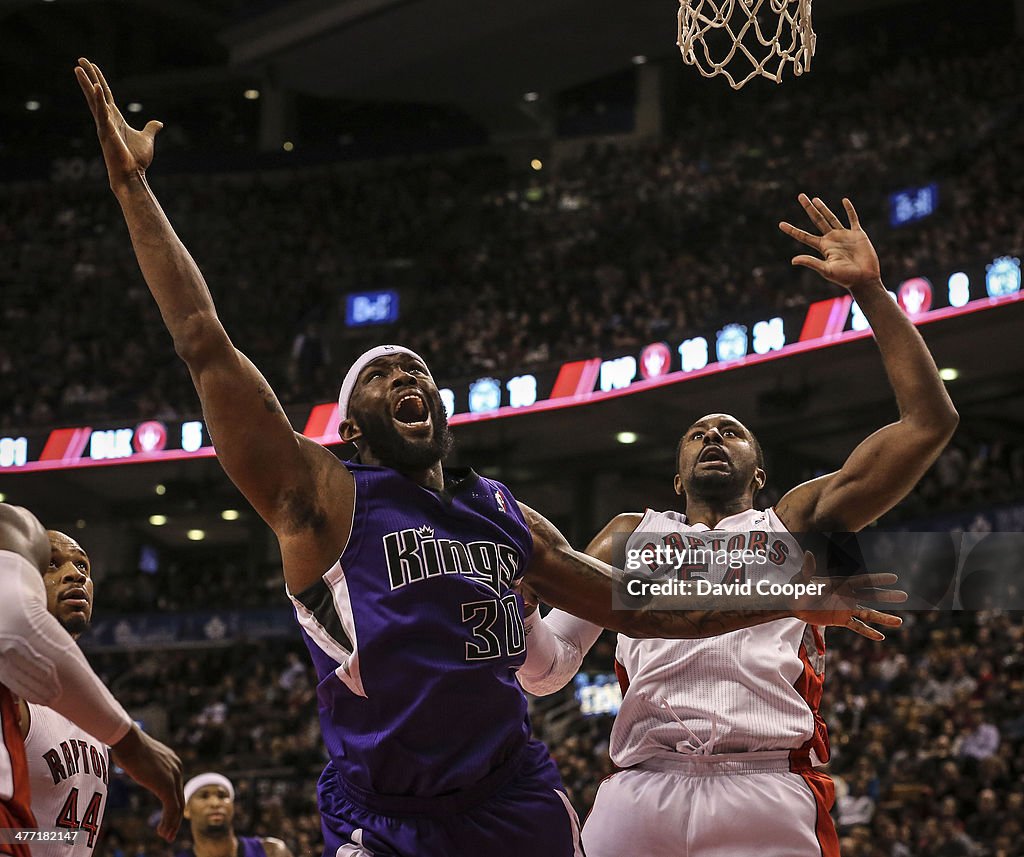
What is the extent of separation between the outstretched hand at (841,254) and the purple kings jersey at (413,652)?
1.50 meters

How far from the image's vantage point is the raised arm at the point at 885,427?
13.8 feet

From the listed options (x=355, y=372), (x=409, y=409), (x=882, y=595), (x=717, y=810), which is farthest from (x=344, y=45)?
(x=882, y=595)

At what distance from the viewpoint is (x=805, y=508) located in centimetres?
452

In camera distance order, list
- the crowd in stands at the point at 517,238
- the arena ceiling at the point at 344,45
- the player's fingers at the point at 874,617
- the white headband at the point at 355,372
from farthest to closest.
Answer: the arena ceiling at the point at 344,45 → the crowd in stands at the point at 517,238 → the white headband at the point at 355,372 → the player's fingers at the point at 874,617

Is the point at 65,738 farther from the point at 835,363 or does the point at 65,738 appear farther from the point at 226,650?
the point at 226,650

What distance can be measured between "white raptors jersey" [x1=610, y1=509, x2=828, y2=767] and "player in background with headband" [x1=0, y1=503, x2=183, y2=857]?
1.69 metres

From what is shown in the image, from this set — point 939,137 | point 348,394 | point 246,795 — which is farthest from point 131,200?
point 939,137

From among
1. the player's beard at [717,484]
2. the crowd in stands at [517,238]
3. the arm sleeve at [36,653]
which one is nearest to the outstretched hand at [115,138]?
the arm sleeve at [36,653]

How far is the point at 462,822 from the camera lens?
3240 millimetres

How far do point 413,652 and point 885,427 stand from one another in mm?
1836

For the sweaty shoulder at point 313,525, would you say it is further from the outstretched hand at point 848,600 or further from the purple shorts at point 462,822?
the outstretched hand at point 848,600

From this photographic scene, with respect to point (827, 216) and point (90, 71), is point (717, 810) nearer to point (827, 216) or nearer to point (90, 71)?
point (827, 216)

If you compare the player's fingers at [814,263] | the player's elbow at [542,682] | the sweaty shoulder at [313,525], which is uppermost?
the player's fingers at [814,263]

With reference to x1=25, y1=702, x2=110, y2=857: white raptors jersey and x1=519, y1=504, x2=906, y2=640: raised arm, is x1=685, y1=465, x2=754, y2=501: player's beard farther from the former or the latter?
x1=25, y1=702, x2=110, y2=857: white raptors jersey
